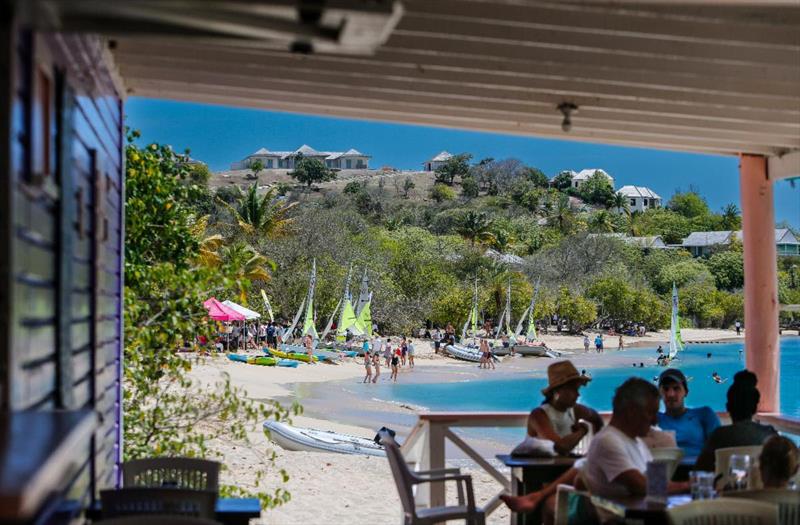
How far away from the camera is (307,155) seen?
111m

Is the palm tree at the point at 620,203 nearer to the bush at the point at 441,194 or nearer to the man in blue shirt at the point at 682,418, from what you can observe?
the bush at the point at 441,194

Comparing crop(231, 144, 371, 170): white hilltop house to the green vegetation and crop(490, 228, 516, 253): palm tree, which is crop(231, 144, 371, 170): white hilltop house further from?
crop(490, 228, 516, 253): palm tree

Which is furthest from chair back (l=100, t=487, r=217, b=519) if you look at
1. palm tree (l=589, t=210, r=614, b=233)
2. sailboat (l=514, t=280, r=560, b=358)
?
palm tree (l=589, t=210, r=614, b=233)

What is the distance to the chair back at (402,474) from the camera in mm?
5430

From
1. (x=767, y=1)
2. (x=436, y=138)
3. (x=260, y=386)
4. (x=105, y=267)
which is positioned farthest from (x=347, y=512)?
(x=436, y=138)

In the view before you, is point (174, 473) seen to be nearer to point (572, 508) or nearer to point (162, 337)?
point (572, 508)

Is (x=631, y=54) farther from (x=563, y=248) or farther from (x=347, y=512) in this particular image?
(x=563, y=248)

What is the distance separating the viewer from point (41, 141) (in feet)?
8.53

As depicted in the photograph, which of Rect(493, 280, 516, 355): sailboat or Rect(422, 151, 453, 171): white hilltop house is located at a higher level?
Rect(422, 151, 453, 171): white hilltop house

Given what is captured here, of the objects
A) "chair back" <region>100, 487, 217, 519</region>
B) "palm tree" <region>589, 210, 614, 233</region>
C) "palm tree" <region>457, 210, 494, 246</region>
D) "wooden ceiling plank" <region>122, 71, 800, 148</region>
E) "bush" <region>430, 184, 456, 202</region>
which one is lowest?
"chair back" <region>100, 487, 217, 519</region>

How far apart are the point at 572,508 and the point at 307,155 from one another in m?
108

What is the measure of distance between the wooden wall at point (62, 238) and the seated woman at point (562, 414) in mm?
2252

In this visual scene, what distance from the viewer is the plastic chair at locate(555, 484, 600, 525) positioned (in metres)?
4.74

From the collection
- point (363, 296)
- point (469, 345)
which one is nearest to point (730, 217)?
point (469, 345)
